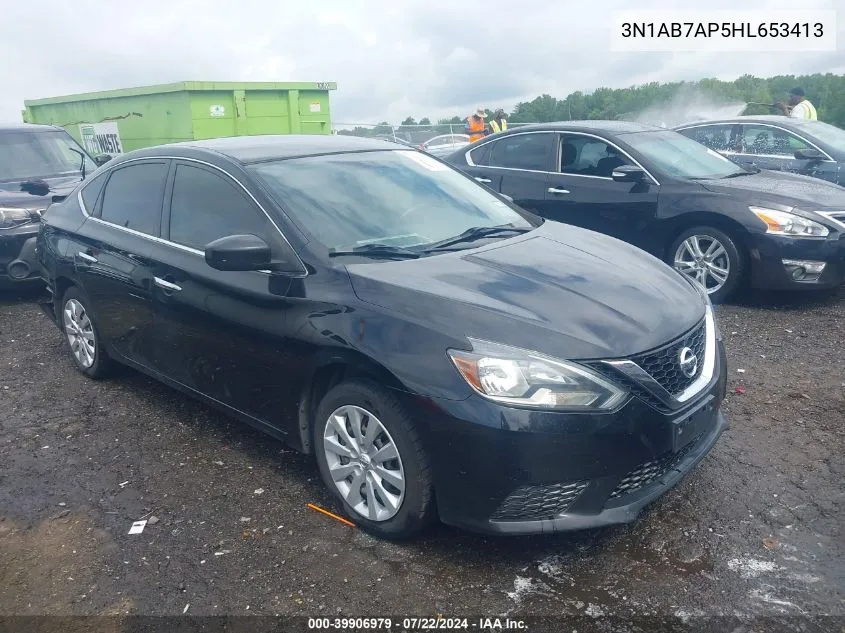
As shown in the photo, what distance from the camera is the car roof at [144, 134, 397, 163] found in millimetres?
4148

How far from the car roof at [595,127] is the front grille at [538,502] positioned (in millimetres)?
5244

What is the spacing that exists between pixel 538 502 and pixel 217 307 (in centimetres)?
190

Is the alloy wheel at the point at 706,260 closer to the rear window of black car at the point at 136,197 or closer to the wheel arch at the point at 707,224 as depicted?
the wheel arch at the point at 707,224

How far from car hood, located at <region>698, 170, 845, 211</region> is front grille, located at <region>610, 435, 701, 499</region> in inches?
159

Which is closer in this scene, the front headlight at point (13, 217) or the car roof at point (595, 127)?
the front headlight at point (13, 217)

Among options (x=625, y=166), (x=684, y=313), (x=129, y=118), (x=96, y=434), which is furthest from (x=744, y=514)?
(x=129, y=118)

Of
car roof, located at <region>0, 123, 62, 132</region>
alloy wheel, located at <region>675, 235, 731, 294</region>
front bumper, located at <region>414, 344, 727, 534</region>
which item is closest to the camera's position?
front bumper, located at <region>414, 344, 727, 534</region>

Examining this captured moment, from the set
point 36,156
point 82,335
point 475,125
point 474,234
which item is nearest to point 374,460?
point 474,234

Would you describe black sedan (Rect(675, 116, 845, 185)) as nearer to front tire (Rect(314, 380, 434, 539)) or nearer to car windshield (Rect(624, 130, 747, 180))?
car windshield (Rect(624, 130, 747, 180))

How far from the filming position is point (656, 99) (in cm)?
2691

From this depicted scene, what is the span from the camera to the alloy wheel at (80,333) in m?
5.23

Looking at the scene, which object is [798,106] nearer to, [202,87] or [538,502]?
[202,87]

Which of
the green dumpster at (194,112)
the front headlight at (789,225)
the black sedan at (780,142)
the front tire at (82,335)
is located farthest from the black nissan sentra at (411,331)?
the green dumpster at (194,112)

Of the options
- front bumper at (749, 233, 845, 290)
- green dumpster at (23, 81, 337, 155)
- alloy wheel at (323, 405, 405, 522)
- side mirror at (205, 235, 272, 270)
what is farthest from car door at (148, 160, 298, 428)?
green dumpster at (23, 81, 337, 155)
